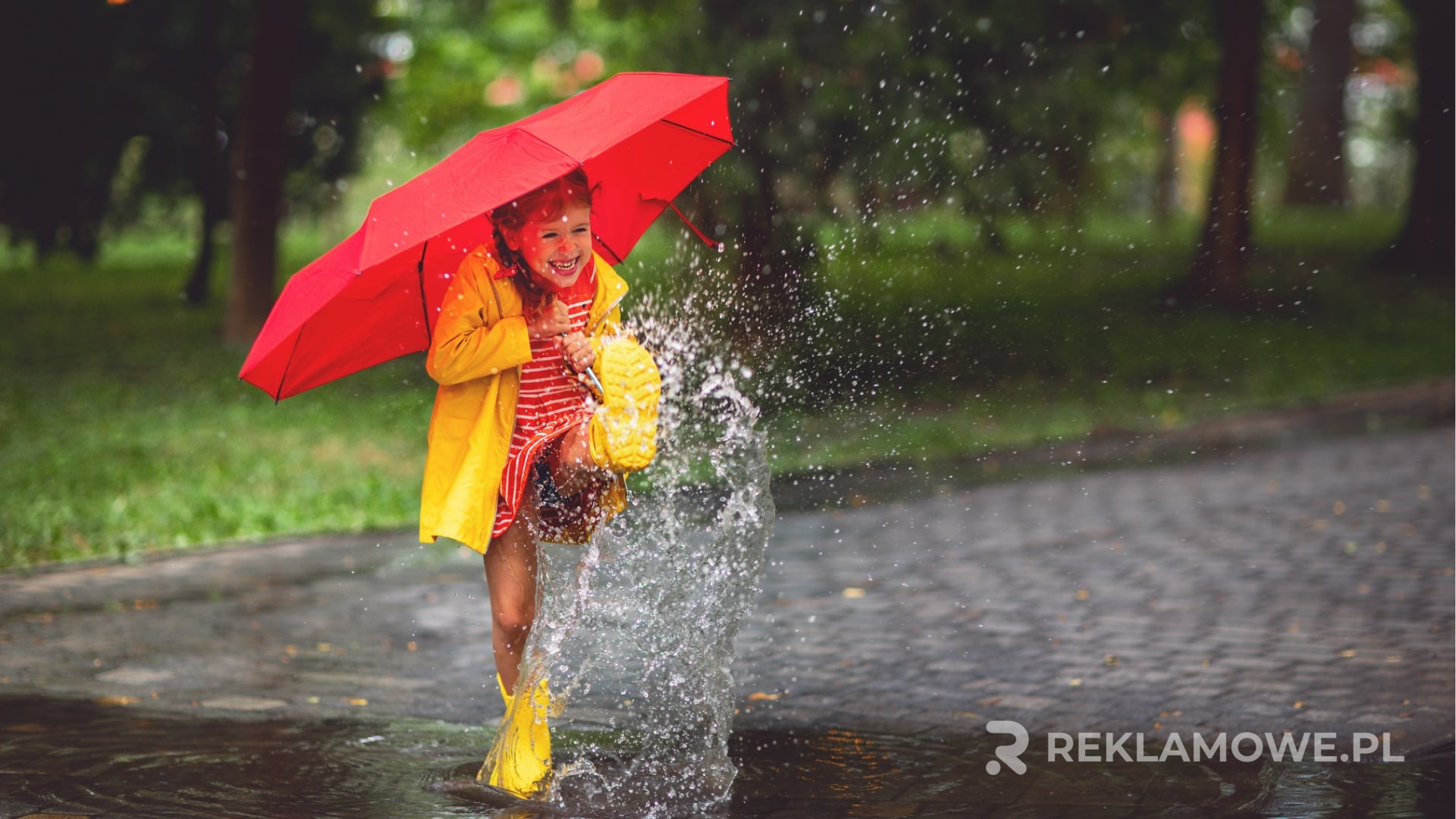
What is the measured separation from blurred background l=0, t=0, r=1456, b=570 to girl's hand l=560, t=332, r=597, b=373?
8.15 feet

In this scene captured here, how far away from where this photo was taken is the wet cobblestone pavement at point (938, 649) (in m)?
4.56

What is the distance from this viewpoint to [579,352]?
13.2ft

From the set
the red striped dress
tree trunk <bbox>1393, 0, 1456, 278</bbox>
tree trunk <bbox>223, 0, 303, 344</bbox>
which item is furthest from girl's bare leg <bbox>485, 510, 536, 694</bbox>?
tree trunk <bbox>1393, 0, 1456, 278</bbox>

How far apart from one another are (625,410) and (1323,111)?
28.1m

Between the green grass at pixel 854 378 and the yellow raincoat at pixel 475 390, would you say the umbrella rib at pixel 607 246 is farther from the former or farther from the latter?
the green grass at pixel 854 378

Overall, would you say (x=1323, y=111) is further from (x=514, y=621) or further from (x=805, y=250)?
(x=514, y=621)

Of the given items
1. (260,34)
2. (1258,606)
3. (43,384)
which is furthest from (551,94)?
(1258,606)

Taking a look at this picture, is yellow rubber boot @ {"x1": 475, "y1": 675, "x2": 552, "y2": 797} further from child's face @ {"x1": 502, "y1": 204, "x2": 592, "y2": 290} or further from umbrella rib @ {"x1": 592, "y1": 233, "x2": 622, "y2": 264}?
umbrella rib @ {"x1": 592, "y1": 233, "x2": 622, "y2": 264}

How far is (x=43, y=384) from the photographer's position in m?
14.6

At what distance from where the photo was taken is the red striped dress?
4176 millimetres

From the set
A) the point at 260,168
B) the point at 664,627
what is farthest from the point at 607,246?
the point at 260,168

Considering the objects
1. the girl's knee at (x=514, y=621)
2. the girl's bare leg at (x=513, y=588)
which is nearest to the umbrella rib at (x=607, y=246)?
the girl's bare leg at (x=513, y=588)

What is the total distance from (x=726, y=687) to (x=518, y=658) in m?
0.68

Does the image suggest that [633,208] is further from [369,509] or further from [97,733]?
[369,509]
